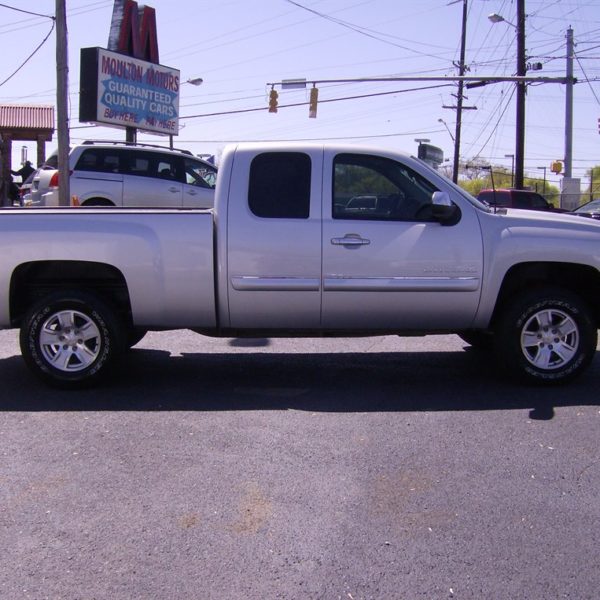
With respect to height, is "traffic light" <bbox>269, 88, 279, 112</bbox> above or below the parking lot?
above

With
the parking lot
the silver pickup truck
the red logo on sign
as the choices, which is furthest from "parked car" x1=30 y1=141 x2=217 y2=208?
the red logo on sign

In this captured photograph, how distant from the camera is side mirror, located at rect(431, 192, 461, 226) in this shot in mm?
6398

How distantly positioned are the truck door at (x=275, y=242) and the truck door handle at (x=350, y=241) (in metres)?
0.14

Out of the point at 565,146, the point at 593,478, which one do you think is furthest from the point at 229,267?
the point at 565,146

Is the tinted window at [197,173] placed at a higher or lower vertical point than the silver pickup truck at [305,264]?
higher

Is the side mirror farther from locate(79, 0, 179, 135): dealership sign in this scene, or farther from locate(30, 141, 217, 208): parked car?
locate(79, 0, 179, 135): dealership sign

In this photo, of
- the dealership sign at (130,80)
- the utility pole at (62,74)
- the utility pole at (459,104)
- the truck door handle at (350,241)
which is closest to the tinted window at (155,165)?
the utility pole at (62,74)

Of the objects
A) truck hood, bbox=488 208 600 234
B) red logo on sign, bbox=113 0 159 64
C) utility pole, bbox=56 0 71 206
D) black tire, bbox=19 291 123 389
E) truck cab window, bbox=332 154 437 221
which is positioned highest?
red logo on sign, bbox=113 0 159 64

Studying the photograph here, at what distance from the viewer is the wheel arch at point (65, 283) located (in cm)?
666

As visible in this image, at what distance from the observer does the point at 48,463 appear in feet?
16.4

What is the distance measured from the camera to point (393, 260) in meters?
6.54

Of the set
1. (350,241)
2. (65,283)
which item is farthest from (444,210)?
(65,283)

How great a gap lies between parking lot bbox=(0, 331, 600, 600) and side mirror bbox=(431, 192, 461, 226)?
1.37 metres

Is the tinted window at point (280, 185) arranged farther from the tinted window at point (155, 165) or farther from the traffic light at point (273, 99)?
the traffic light at point (273, 99)
